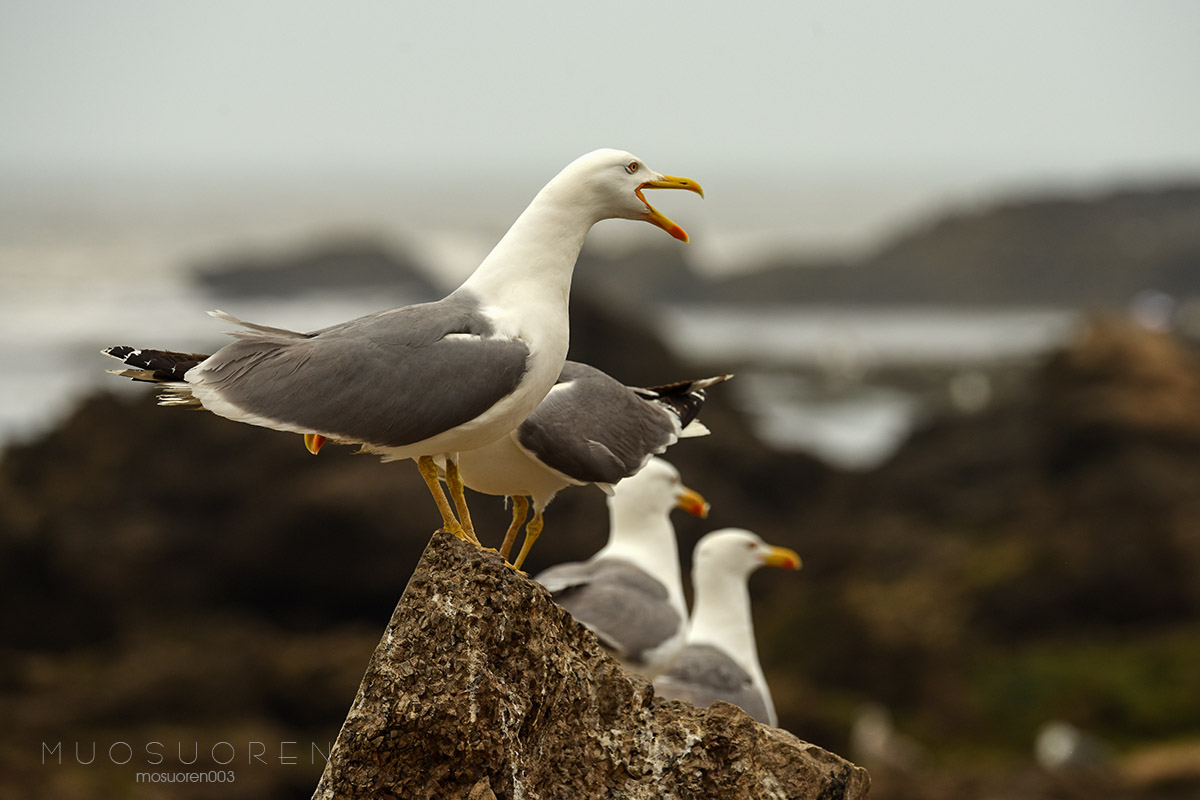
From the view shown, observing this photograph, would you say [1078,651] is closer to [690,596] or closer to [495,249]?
[690,596]

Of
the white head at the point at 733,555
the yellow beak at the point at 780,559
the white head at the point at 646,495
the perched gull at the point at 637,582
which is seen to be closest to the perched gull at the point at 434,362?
the perched gull at the point at 637,582

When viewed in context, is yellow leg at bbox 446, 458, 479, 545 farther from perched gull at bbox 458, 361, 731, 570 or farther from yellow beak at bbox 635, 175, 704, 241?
yellow beak at bbox 635, 175, 704, 241

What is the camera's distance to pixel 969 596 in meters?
19.7

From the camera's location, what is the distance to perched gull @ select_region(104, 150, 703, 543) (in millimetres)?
4457

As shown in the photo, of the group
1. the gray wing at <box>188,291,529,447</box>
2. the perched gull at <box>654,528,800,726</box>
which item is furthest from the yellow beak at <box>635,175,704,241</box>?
the perched gull at <box>654,528,800,726</box>

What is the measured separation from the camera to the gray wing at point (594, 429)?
562cm

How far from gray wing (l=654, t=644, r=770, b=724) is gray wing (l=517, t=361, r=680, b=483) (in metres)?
1.83

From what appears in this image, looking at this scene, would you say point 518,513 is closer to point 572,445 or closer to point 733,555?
point 572,445

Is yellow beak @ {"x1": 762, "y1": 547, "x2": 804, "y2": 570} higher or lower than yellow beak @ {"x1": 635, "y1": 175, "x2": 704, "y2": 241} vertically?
lower

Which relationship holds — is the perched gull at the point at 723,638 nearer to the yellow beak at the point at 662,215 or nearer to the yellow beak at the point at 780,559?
the yellow beak at the point at 780,559

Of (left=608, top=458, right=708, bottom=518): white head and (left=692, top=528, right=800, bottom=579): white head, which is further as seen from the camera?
(left=692, top=528, right=800, bottom=579): white head

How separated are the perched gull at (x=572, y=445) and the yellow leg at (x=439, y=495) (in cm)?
62

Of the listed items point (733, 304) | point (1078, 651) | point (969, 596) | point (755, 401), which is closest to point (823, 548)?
point (969, 596)

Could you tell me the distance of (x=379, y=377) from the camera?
14.8 feet
